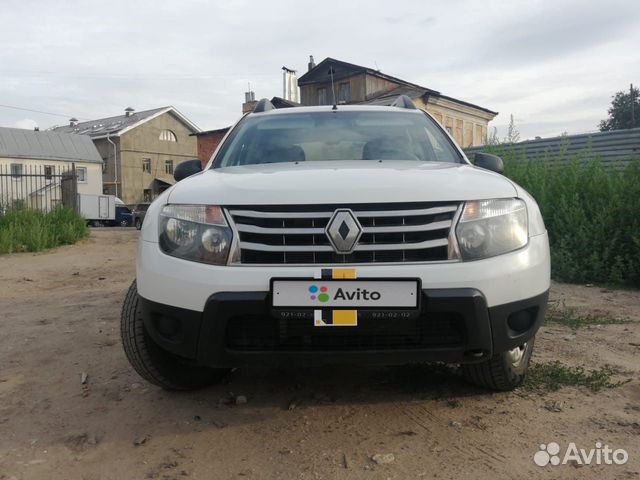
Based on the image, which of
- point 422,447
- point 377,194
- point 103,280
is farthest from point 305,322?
point 103,280

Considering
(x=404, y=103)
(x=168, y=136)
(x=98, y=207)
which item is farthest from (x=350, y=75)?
(x=404, y=103)

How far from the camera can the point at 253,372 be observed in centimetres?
327

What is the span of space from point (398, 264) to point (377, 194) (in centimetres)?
29

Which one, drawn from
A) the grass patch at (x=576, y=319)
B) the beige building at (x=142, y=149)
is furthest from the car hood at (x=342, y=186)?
the beige building at (x=142, y=149)

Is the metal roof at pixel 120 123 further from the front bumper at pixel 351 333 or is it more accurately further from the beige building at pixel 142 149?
the front bumper at pixel 351 333

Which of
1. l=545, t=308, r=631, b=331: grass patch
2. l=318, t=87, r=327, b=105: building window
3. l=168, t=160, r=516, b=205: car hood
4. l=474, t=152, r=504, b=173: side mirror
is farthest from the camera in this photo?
l=318, t=87, r=327, b=105: building window

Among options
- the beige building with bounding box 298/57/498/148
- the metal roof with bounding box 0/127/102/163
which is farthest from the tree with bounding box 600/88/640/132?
the metal roof with bounding box 0/127/102/163

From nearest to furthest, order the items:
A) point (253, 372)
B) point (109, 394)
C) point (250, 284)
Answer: point (250, 284), point (109, 394), point (253, 372)

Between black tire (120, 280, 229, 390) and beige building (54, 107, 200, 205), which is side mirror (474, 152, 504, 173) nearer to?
black tire (120, 280, 229, 390)

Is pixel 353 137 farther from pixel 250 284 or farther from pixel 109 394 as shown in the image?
pixel 109 394

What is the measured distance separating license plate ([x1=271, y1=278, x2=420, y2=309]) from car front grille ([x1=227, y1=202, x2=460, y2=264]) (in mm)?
105

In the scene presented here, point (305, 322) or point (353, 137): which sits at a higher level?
point (353, 137)

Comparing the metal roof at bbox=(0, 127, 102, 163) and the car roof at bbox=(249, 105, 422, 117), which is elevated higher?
the metal roof at bbox=(0, 127, 102, 163)

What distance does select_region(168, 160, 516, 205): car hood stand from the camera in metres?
2.22
